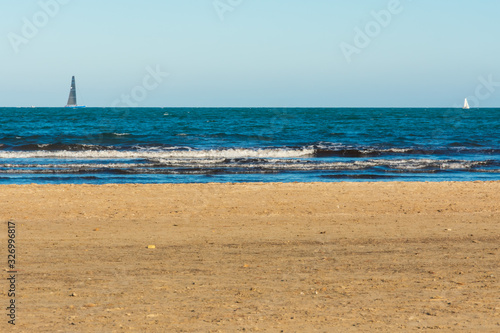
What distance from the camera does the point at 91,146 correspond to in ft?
93.7

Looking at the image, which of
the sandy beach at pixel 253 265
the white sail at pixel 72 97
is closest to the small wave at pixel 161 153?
the sandy beach at pixel 253 265

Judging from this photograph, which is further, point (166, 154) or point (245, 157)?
point (166, 154)

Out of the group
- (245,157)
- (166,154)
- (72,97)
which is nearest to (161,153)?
(166,154)

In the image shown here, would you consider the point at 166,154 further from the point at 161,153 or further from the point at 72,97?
the point at 72,97

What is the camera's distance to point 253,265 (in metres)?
6.06

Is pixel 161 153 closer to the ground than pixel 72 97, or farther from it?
closer to the ground

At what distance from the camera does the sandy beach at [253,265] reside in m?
4.48

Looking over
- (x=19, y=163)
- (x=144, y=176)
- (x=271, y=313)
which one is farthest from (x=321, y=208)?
(x=19, y=163)

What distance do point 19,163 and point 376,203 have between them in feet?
49.3

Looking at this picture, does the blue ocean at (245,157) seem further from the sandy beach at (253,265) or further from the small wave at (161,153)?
the sandy beach at (253,265)

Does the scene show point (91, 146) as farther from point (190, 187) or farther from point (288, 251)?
point (288, 251)

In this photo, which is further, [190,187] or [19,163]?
[19,163]

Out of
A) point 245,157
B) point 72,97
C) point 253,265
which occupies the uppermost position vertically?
point 72,97

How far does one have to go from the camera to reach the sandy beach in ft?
14.7
